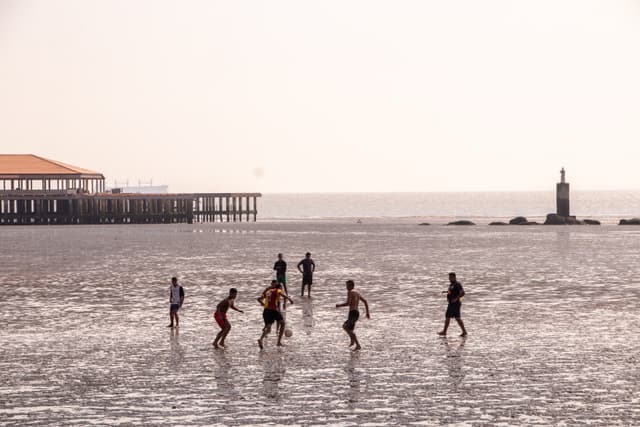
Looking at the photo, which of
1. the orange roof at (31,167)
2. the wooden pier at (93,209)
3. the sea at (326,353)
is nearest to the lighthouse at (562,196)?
the wooden pier at (93,209)

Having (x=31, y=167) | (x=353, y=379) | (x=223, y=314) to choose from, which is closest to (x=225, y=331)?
(x=223, y=314)

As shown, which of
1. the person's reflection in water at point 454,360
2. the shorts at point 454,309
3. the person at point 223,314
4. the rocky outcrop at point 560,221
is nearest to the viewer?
the person's reflection in water at point 454,360

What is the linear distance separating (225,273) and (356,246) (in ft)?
72.1

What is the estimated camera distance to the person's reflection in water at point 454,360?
1462cm

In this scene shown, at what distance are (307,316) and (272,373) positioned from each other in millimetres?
7787

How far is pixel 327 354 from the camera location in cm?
1720

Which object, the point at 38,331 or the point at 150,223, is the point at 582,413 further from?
the point at 150,223

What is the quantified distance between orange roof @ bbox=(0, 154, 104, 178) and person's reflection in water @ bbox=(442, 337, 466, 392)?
92453 mm

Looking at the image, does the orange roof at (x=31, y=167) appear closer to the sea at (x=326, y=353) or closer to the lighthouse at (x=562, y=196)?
the lighthouse at (x=562, y=196)

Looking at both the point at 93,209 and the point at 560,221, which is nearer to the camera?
the point at 560,221

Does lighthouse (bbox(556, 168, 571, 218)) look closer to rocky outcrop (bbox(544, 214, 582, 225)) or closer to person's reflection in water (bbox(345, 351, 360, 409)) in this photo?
rocky outcrop (bbox(544, 214, 582, 225))

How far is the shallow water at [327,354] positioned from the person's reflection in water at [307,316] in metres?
0.05

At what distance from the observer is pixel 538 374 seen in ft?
49.4

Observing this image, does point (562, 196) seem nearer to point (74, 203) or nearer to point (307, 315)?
point (74, 203)
